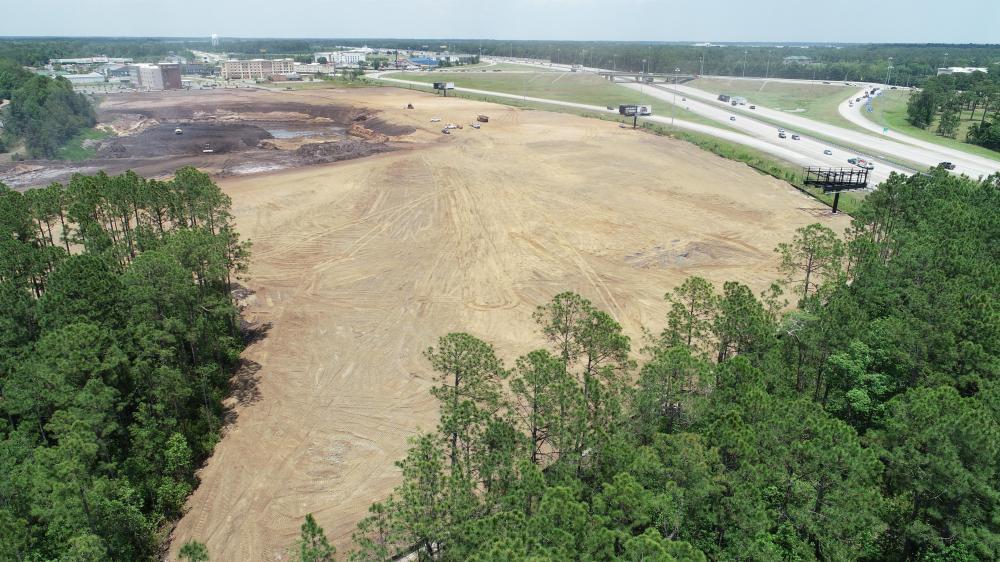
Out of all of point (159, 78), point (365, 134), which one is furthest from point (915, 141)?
point (159, 78)

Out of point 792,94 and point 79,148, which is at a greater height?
point 792,94

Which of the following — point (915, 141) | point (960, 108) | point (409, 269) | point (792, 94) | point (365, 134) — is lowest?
point (409, 269)

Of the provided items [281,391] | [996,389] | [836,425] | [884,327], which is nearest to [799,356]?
[884,327]

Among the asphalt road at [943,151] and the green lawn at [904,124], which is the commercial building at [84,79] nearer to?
the asphalt road at [943,151]

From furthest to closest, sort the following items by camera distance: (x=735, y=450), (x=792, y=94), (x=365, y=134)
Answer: (x=792, y=94)
(x=365, y=134)
(x=735, y=450)

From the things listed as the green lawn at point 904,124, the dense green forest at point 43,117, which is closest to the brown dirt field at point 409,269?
the green lawn at point 904,124

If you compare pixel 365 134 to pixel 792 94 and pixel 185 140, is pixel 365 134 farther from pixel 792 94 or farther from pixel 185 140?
pixel 792 94

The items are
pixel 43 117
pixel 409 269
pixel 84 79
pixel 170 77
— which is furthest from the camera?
pixel 84 79

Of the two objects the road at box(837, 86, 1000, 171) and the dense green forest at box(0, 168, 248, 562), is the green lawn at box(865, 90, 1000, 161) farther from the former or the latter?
the dense green forest at box(0, 168, 248, 562)
